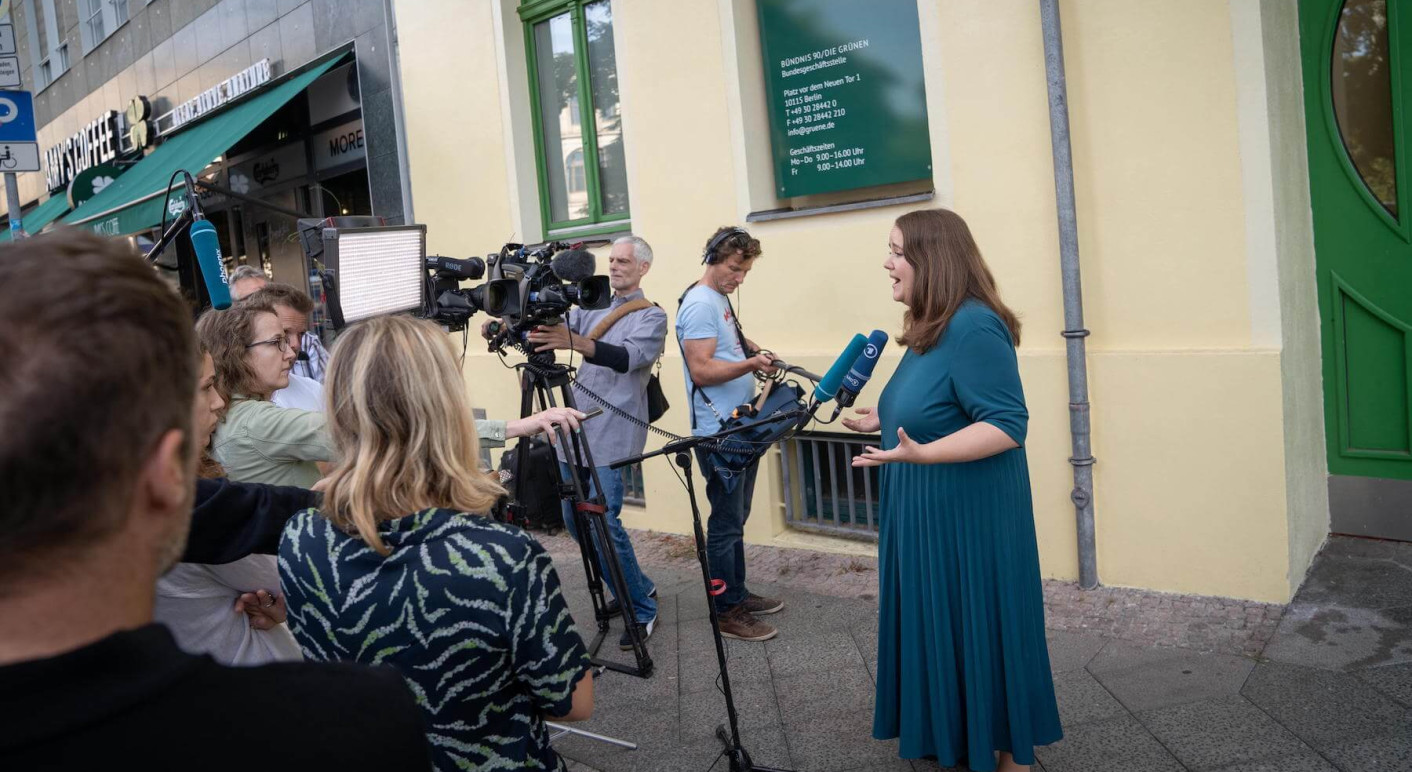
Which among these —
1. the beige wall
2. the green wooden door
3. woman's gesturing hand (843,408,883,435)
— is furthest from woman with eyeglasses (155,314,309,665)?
the green wooden door

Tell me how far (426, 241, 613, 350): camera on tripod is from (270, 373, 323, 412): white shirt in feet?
1.78

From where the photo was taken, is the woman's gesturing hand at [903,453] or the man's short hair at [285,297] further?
the man's short hair at [285,297]

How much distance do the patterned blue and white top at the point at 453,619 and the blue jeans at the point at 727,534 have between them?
2.79 m

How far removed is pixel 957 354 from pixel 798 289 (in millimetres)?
2741

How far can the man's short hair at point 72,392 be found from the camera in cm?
80

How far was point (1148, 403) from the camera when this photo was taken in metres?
4.62

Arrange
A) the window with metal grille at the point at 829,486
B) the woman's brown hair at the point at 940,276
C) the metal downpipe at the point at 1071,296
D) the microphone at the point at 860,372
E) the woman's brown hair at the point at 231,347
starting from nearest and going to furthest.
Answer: the woman's brown hair at the point at 940,276 < the woman's brown hair at the point at 231,347 < the microphone at the point at 860,372 < the metal downpipe at the point at 1071,296 < the window with metal grille at the point at 829,486

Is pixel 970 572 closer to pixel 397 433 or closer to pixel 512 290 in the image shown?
pixel 397 433

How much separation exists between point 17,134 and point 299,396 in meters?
5.86

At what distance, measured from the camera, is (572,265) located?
4.18 m

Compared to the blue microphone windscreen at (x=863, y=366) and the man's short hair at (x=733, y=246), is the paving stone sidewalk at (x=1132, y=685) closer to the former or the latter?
the blue microphone windscreen at (x=863, y=366)

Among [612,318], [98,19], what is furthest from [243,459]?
[98,19]

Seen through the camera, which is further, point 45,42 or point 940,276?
point 45,42

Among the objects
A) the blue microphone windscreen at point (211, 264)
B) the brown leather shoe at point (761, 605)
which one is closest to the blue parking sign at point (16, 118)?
the blue microphone windscreen at point (211, 264)
